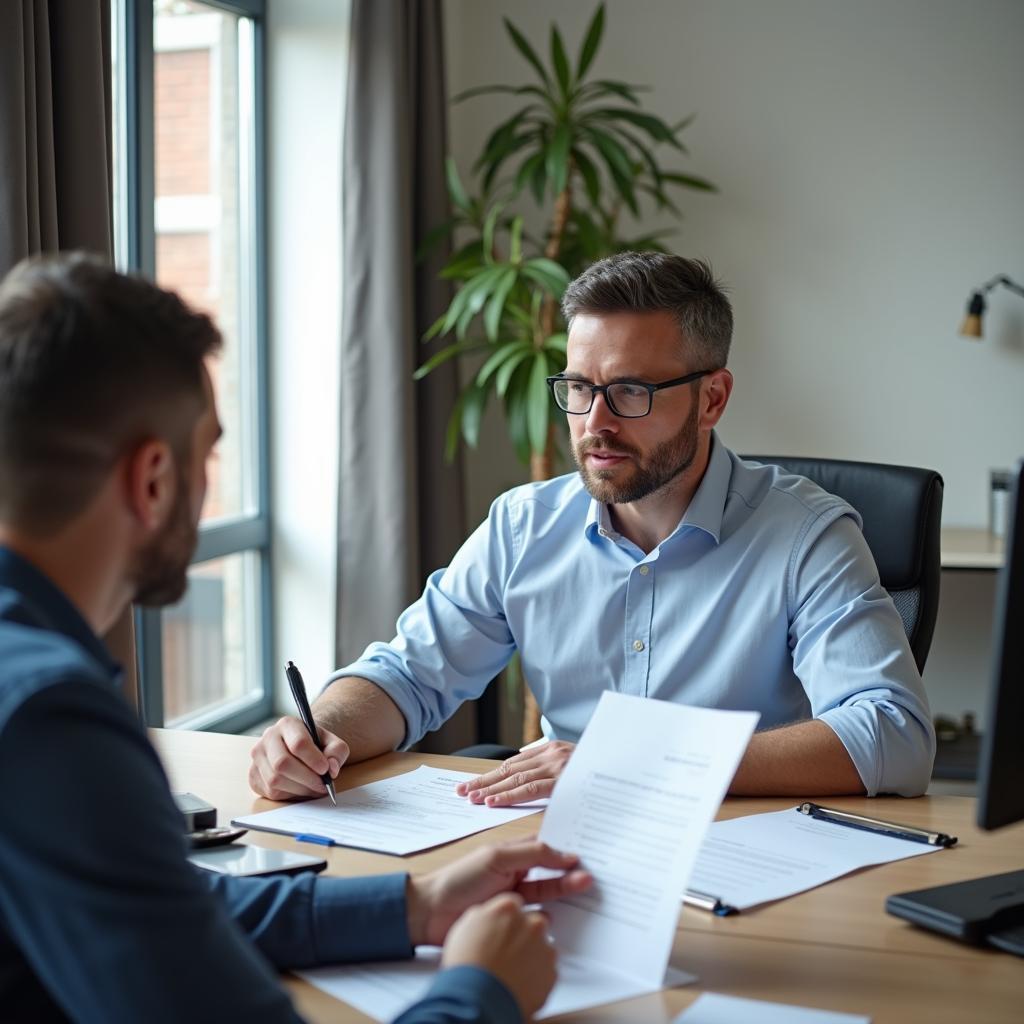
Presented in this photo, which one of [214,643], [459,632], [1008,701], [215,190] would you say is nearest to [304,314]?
[215,190]

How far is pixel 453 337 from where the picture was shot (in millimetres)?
3637

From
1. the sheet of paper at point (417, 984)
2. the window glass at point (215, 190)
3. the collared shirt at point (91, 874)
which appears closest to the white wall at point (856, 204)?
the window glass at point (215, 190)

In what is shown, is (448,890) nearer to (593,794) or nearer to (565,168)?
(593,794)

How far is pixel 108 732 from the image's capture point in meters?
0.79

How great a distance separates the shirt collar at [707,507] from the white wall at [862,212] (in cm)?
186

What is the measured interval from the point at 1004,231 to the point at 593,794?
2.98 m

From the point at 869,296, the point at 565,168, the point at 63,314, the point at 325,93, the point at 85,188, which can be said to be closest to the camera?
the point at 63,314

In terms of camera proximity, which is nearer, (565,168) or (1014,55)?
(565,168)

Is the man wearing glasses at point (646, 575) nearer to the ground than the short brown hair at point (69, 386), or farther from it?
nearer to the ground

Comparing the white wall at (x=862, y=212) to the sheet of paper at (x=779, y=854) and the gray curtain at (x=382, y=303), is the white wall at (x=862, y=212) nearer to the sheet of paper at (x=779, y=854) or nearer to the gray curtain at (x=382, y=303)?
the gray curtain at (x=382, y=303)

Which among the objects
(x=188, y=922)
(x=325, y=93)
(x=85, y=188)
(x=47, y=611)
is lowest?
(x=188, y=922)

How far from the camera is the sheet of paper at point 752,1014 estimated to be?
3.29ft

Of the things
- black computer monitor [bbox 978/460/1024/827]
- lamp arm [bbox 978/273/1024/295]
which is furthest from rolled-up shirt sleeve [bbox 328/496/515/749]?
lamp arm [bbox 978/273/1024/295]

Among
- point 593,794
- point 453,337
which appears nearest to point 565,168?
point 453,337
